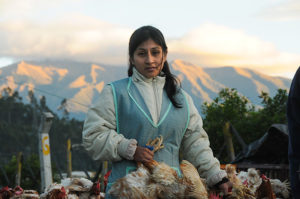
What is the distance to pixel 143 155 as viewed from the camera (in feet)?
9.02

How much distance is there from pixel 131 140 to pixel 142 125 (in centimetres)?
13

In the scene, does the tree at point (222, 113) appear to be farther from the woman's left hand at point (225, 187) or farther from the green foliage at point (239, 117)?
the woman's left hand at point (225, 187)

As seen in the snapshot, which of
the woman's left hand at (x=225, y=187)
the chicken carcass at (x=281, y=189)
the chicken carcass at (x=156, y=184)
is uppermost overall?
the chicken carcass at (x=156, y=184)

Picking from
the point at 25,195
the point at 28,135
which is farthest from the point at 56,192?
the point at 28,135

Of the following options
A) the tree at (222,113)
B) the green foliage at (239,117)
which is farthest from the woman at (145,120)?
the tree at (222,113)

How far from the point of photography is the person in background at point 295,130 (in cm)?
257

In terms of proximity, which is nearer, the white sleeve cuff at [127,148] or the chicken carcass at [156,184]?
the chicken carcass at [156,184]

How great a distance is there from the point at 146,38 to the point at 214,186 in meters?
0.98

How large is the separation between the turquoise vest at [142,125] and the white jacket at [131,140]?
36mm

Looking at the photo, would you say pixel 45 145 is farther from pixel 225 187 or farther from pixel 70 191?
pixel 225 187

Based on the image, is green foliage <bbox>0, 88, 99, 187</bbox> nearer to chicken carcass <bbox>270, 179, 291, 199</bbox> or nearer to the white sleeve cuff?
chicken carcass <bbox>270, 179, 291, 199</bbox>

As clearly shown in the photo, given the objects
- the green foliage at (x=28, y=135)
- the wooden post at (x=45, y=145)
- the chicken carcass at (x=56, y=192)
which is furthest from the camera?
the green foliage at (x=28, y=135)

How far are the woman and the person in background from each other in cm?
45

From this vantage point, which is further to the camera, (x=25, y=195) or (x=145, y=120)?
(x=25, y=195)
